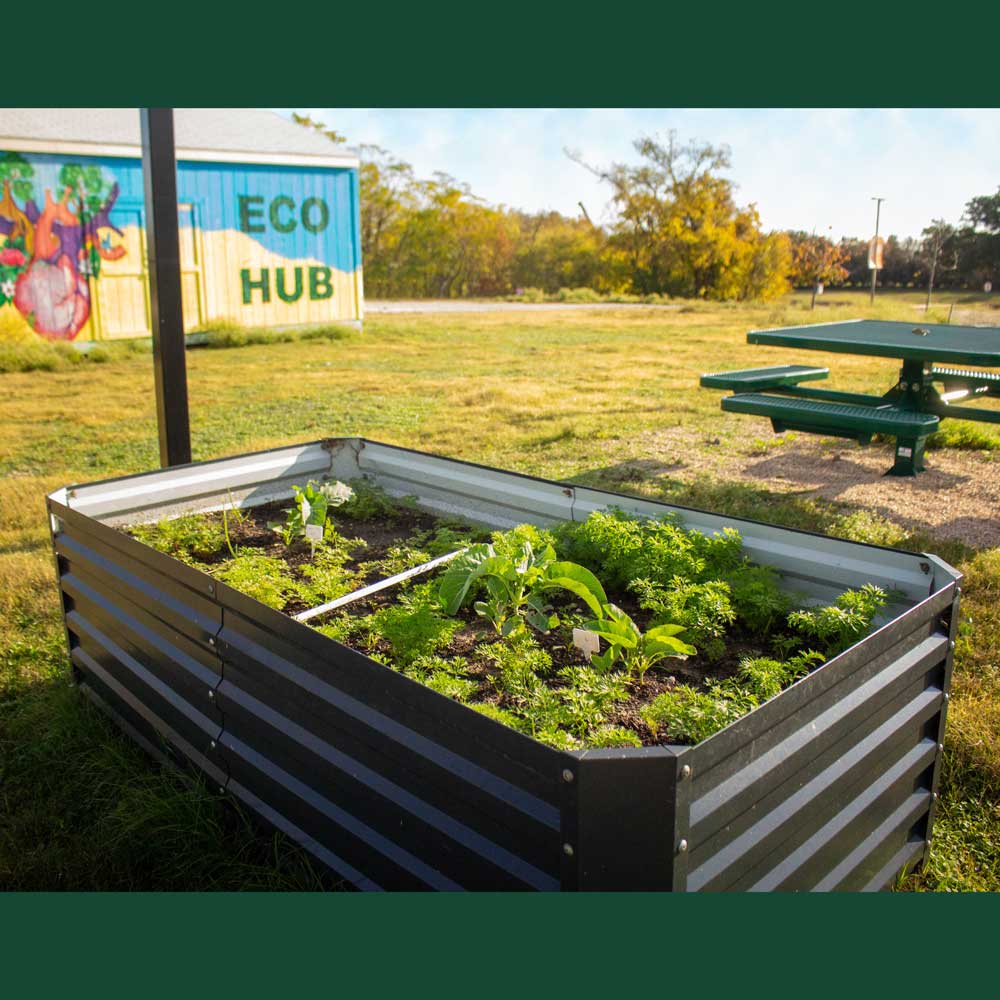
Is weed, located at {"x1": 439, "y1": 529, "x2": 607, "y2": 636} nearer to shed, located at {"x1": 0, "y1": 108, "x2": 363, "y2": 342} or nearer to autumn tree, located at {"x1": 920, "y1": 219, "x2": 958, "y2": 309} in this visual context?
shed, located at {"x1": 0, "y1": 108, "x2": 363, "y2": 342}

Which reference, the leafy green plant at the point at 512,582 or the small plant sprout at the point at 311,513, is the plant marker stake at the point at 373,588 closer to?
the leafy green plant at the point at 512,582

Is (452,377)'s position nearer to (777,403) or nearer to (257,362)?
(257,362)

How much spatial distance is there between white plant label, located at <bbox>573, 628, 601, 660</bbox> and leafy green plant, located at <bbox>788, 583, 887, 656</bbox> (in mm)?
491

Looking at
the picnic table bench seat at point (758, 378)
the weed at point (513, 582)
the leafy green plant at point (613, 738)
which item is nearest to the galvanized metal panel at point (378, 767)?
the leafy green plant at point (613, 738)

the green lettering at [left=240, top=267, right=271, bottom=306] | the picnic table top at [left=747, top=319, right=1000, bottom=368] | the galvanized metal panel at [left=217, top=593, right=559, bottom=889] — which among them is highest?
the green lettering at [left=240, top=267, right=271, bottom=306]

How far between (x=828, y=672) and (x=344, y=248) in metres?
14.8

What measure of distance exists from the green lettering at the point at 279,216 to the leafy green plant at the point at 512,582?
13.0 m

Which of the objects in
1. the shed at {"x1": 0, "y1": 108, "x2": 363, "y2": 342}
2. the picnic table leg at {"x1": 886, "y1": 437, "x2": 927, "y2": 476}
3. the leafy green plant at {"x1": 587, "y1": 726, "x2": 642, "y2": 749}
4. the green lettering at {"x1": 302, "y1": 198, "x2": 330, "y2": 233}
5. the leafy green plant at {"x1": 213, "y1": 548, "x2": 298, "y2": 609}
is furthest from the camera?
the green lettering at {"x1": 302, "y1": 198, "x2": 330, "y2": 233}

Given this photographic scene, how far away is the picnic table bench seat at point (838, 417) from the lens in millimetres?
5281

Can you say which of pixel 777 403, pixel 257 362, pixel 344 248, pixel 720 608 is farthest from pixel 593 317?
pixel 720 608

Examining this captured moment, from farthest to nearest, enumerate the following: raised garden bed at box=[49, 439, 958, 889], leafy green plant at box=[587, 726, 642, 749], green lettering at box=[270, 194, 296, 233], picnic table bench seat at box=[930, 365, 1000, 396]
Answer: green lettering at box=[270, 194, 296, 233] → picnic table bench seat at box=[930, 365, 1000, 396] → leafy green plant at box=[587, 726, 642, 749] → raised garden bed at box=[49, 439, 958, 889]

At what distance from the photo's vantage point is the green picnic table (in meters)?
5.32

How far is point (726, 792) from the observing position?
5.73 ft

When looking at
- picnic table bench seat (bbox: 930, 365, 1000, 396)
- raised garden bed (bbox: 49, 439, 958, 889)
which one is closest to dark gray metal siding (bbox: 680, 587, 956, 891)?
raised garden bed (bbox: 49, 439, 958, 889)
